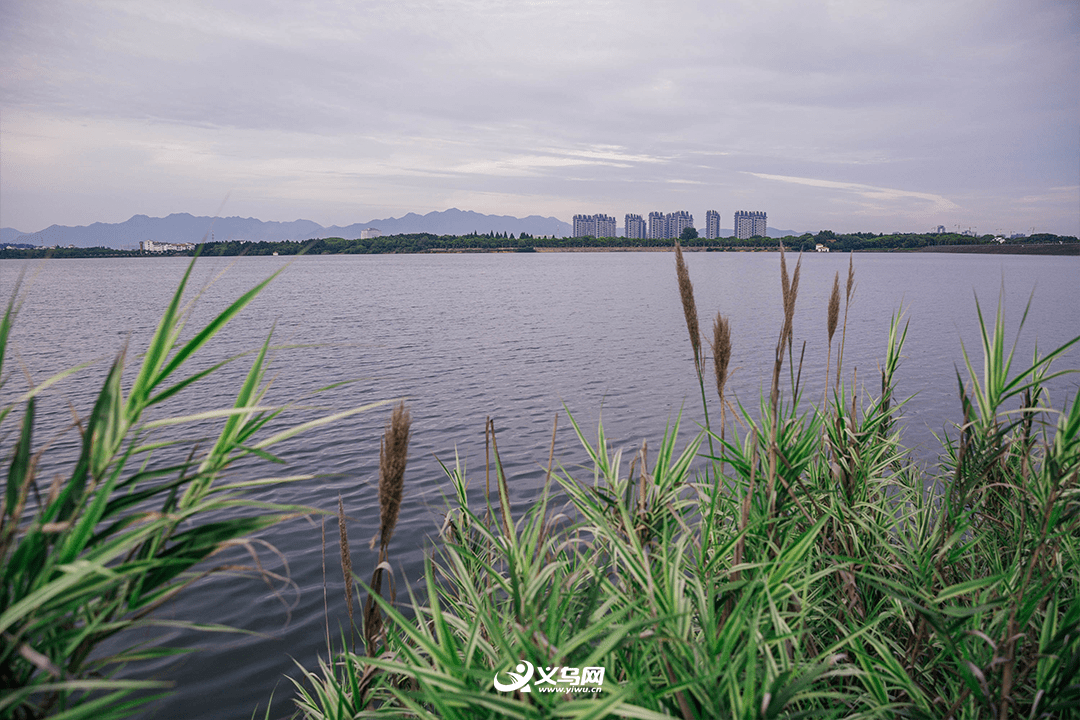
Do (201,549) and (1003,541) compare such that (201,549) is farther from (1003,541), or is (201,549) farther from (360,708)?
(1003,541)

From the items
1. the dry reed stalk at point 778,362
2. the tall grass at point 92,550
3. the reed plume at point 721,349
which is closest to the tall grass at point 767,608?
the dry reed stalk at point 778,362

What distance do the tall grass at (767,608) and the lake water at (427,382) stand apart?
916mm

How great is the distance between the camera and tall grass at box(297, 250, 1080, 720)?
218cm

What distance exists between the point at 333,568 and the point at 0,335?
818 centimetres

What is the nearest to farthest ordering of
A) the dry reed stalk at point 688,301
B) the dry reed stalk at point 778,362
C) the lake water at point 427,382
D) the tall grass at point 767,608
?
the tall grass at point 767,608 < the dry reed stalk at point 778,362 < the dry reed stalk at point 688,301 < the lake water at point 427,382

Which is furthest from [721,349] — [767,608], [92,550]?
[92,550]

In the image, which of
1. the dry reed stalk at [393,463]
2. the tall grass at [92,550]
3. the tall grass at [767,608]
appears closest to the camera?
the tall grass at [92,550]

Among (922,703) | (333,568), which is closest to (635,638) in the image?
(922,703)

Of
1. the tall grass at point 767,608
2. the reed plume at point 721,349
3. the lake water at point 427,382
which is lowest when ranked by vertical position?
the lake water at point 427,382

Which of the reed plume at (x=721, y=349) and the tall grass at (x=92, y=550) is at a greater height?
the reed plume at (x=721, y=349)

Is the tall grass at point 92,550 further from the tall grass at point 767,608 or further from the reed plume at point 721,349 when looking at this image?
the reed plume at point 721,349

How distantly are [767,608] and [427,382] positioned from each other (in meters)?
17.7

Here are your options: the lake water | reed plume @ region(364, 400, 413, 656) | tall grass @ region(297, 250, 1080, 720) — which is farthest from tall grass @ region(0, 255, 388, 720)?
tall grass @ region(297, 250, 1080, 720)

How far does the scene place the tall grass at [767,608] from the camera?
218 cm
